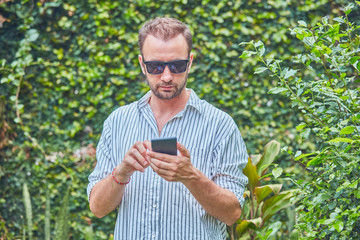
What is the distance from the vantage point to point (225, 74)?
435cm

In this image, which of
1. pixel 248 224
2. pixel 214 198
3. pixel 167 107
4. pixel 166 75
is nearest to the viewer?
pixel 214 198

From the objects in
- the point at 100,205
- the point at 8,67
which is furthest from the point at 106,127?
the point at 8,67

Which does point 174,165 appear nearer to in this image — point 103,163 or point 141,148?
point 141,148

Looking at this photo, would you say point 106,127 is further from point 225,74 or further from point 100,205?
point 225,74

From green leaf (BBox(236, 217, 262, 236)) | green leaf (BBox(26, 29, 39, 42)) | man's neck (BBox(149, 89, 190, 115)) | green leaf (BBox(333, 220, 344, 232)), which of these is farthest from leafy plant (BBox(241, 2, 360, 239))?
green leaf (BBox(26, 29, 39, 42))

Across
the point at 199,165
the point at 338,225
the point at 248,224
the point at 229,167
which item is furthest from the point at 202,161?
the point at 248,224

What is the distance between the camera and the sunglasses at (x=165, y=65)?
229 cm

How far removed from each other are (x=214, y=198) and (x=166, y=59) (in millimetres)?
684

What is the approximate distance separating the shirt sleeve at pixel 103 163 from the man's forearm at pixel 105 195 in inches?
2.4

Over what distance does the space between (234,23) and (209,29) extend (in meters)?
0.23

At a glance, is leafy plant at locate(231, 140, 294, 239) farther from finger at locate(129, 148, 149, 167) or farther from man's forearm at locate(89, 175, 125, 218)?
finger at locate(129, 148, 149, 167)

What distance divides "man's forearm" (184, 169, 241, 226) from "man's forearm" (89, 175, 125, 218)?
34cm

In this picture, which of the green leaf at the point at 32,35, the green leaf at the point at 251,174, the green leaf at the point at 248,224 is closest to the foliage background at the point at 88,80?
the green leaf at the point at 32,35

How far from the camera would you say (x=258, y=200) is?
11.0 ft
